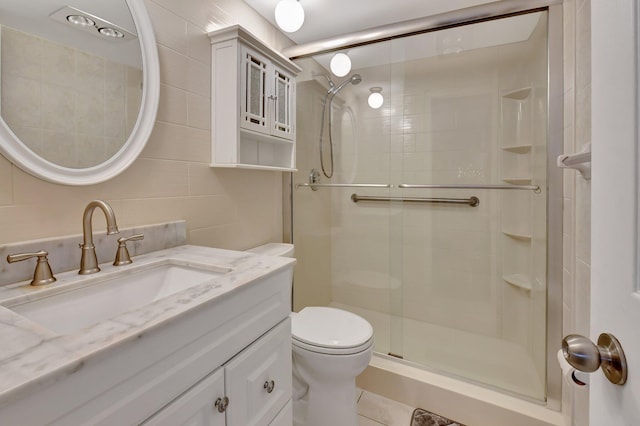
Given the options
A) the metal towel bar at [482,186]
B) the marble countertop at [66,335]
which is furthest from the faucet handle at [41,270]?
the metal towel bar at [482,186]

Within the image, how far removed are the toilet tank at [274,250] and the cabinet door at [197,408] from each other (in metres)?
0.97

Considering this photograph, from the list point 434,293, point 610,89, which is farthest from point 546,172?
point 610,89

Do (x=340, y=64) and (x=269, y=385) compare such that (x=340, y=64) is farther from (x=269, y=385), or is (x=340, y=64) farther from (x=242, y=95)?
(x=269, y=385)

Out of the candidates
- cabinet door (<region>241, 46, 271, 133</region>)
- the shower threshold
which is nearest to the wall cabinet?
cabinet door (<region>241, 46, 271, 133</region>)

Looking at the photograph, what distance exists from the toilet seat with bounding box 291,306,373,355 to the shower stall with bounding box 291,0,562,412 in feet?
1.74

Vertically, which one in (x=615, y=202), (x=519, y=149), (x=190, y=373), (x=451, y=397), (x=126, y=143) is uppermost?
(x=519, y=149)

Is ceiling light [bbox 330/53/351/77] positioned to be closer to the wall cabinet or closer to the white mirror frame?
the wall cabinet

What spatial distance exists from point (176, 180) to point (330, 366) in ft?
3.42

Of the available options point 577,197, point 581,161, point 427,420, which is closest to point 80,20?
point 581,161

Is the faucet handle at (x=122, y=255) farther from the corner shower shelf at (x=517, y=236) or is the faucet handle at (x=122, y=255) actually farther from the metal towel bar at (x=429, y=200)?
the corner shower shelf at (x=517, y=236)

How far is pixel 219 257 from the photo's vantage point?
104cm

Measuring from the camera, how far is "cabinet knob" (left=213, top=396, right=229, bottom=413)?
70 centimetres

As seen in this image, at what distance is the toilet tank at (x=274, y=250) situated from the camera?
1.68 metres

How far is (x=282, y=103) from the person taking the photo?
5.52 feet
